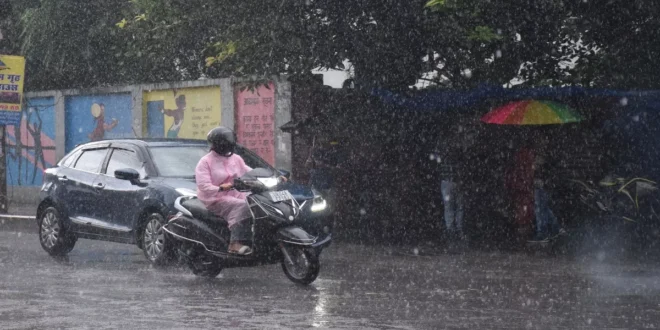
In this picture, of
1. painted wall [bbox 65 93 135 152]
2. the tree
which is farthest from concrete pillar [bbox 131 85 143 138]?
the tree

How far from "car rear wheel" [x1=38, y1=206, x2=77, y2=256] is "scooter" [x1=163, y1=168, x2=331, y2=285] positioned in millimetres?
3268

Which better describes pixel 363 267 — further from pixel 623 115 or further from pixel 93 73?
pixel 93 73

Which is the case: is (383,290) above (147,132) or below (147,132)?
below

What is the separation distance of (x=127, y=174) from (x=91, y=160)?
1823 millimetres

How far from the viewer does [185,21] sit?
67.2 feet

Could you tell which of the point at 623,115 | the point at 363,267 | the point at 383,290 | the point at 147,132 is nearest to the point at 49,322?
the point at 383,290

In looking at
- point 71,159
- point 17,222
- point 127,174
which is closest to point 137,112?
point 17,222

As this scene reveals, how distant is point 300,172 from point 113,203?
7.08 metres

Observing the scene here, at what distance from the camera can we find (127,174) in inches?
544

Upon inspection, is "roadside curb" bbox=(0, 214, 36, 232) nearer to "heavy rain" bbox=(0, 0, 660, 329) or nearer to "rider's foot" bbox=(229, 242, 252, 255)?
"heavy rain" bbox=(0, 0, 660, 329)

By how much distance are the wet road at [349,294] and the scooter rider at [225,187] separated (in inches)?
21.5

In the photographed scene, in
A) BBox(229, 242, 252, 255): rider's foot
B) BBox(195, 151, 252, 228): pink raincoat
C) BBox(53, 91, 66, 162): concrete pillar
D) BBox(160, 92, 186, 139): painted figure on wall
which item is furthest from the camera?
BBox(53, 91, 66, 162): concrete pillar

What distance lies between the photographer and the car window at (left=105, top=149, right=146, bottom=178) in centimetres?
1470

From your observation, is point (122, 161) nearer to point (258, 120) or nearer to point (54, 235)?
point (54, 235)
